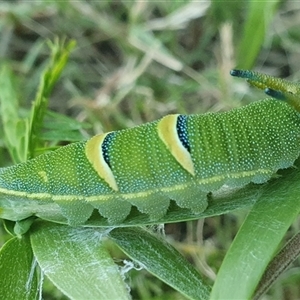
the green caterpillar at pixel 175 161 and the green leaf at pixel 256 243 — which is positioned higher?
the green caterpillar at pixel 175 161

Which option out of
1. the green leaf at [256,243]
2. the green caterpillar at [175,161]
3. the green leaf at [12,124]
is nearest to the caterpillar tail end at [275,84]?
the green caterpillar at [175,161]

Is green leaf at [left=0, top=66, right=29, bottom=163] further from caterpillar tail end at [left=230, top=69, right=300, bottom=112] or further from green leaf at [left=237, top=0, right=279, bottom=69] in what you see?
green leaf at [left=237, top=0, right=279, bottom=69]

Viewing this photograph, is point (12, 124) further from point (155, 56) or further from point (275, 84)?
point (155, 56)

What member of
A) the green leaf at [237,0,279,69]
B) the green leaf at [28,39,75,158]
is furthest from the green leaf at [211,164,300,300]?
the green leaf at [237,0,279,69]

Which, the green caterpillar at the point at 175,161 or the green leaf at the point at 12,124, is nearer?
the green caterpillar at the point at 175,161

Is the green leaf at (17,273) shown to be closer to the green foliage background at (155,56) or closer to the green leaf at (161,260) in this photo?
the green leaf at (161,260)

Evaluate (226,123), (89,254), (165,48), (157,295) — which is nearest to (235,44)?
(165,48)

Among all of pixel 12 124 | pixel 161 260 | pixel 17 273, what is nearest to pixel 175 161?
pixel 161 260

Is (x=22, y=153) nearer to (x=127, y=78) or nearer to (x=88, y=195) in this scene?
(x=88, y=195)
